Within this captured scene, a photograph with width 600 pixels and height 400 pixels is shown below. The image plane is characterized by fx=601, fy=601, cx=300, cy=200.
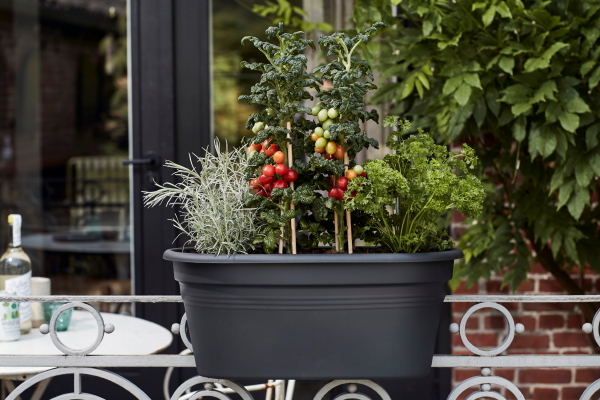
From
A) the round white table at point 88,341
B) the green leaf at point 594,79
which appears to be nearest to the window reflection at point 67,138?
the round white table at point 88,341

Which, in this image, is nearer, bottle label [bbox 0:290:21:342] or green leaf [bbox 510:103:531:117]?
bottle label [bbox 0:290:21:342]

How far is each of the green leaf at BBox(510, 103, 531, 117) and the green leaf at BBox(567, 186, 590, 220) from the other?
0.91 feet

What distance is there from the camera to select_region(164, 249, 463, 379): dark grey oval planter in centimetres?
83

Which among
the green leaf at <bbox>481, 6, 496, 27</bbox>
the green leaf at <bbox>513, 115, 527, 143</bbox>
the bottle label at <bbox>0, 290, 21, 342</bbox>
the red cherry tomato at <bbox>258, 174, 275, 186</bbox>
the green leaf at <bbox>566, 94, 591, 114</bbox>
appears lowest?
the bottle label at <bbox>0, 290, 21, 342</bbox>

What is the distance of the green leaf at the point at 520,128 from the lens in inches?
67.1

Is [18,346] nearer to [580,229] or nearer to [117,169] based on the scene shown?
[580,229]

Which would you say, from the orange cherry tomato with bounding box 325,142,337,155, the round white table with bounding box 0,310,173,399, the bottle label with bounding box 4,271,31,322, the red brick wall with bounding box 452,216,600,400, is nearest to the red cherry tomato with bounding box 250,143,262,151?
the orange cherry tomato with bounding box 325,142,337,155

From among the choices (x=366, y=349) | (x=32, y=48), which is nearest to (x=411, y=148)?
(x=366, y=349)

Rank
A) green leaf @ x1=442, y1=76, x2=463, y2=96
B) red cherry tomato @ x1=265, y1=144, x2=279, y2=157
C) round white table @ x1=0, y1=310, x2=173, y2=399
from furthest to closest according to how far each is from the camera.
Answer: green leaf @ x1=442, y1=76, x2=463, y2=96 → round white table @ x1=0, y1=310, x2=173, y2=399 → red cherry tomato @ x1=265, y1=144, x2=279, y2=157

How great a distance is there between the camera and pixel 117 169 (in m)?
3.52

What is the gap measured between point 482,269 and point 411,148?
3.88ft

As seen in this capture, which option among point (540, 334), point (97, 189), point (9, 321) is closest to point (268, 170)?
point (9, 321)

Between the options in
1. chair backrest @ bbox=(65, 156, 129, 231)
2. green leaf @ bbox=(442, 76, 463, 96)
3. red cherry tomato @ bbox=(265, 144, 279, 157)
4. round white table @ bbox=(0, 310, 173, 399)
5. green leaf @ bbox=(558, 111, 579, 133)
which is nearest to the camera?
red cherry tomato @ bbox=(265, 144, 279, 157)

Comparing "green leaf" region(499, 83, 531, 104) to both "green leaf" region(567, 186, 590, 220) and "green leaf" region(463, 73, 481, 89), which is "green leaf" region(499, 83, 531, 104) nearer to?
"green leaf" region(463, 73, 481, 89)
